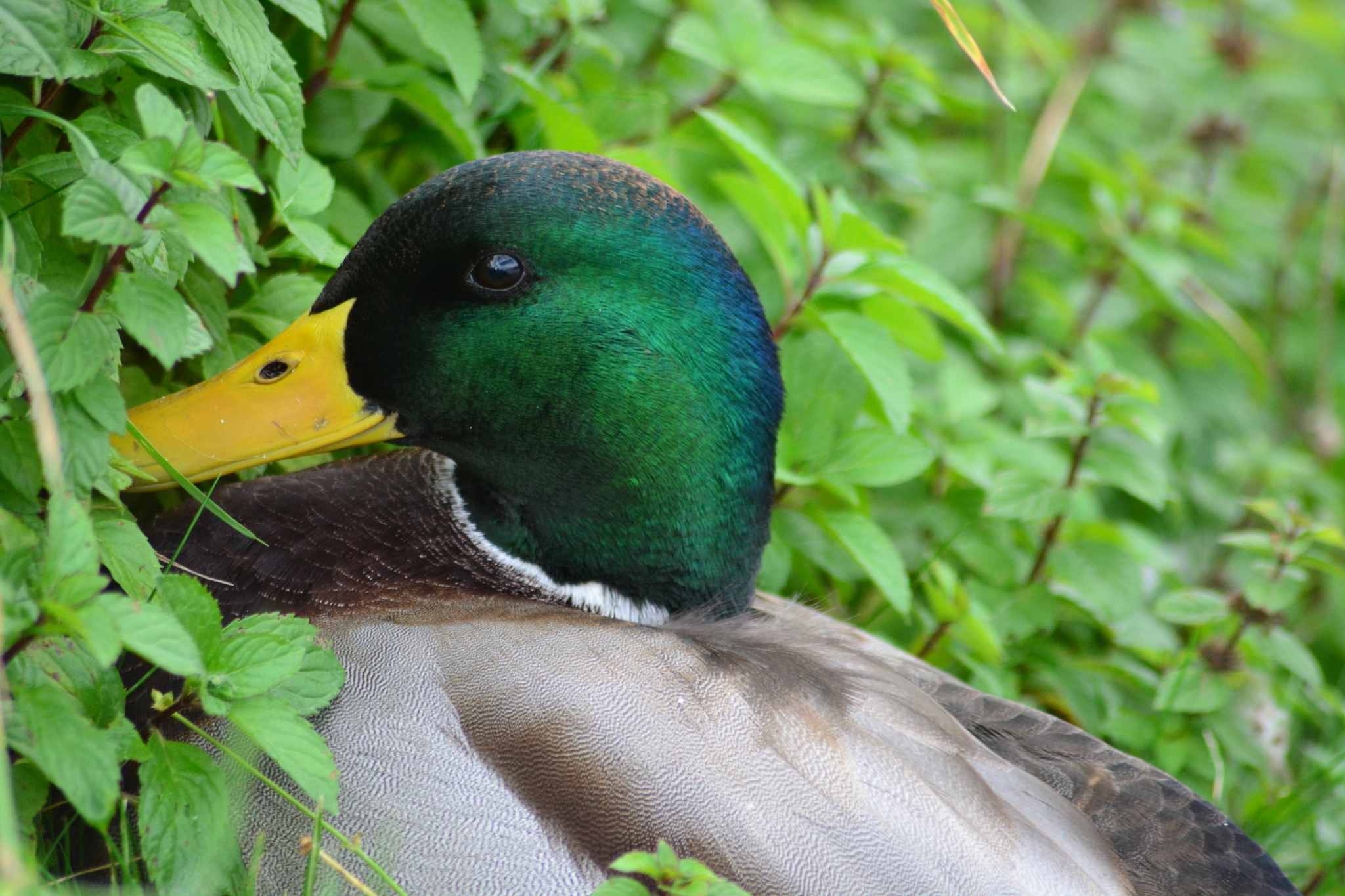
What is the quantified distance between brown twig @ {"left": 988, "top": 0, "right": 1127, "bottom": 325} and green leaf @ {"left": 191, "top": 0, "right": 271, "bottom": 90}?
2.36 meters

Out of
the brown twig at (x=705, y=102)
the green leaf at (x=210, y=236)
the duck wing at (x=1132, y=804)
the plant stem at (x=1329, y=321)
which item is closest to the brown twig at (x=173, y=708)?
the green leaf at (x=210, y=236)

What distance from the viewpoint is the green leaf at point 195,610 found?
1.40 m

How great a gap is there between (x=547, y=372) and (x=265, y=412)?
0.37 meters

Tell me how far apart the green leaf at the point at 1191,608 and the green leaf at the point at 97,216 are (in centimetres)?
189

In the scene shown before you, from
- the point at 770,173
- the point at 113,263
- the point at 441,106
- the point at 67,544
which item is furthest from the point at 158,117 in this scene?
the point at 770,173

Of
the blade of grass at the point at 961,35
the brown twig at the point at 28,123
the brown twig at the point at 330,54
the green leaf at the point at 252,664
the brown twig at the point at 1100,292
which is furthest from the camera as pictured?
the brown twig at the point at 1100,292

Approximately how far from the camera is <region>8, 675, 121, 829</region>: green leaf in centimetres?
119

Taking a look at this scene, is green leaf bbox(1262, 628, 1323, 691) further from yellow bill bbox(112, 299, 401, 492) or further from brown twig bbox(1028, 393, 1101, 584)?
yellow bill bbox(112, 299, 401, 492)

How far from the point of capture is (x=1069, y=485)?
2617 millimetres

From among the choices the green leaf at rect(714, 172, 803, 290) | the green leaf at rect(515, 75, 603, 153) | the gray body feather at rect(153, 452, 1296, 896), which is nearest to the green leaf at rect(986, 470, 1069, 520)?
the green leaf at rect(714, 172, 803, 290)

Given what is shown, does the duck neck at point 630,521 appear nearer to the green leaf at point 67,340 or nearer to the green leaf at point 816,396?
the green leaf at point 816,396

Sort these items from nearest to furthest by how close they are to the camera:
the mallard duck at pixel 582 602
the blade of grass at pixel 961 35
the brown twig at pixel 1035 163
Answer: the mallard duck at pixel 582 602
the blade of grass at pixel 961 35
the brown twig at pixel 1035 163

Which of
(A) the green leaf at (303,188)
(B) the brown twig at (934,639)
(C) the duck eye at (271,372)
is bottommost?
(B) the brown twig at (934,639)

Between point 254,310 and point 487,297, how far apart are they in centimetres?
47
